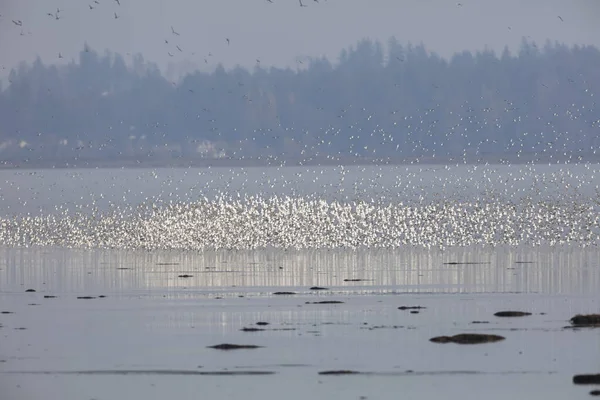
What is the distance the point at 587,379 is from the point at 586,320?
4.25 metres

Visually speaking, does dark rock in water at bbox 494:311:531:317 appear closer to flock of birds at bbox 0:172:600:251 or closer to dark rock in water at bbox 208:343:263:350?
dark rock in water at bbox 208:343:263:350

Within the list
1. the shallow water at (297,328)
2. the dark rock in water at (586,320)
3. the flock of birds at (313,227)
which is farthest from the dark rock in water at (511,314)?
the flock of birds at (313,227)

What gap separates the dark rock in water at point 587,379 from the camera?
17.2 meters

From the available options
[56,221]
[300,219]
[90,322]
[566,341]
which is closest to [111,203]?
[56,221]

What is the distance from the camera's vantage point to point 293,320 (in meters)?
22.7

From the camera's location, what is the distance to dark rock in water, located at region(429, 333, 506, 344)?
20125 mm

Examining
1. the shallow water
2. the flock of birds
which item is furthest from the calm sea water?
the flock of birds

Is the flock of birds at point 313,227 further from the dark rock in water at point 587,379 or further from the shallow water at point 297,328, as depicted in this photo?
the dark rock in water at point 587,379

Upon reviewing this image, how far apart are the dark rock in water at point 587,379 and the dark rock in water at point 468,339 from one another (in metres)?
2.72

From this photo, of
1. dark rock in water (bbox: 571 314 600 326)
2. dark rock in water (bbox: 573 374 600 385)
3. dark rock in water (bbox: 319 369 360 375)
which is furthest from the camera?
dark rock in water (bbox: 571 314 600 326)

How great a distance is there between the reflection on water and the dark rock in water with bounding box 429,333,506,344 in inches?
240

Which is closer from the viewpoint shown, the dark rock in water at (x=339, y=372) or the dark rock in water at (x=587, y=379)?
the dark rock in water at (x=587, y=379)

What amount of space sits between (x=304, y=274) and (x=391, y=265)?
8.83ft

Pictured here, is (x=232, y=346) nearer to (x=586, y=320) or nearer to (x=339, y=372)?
(x=339, y=372)
